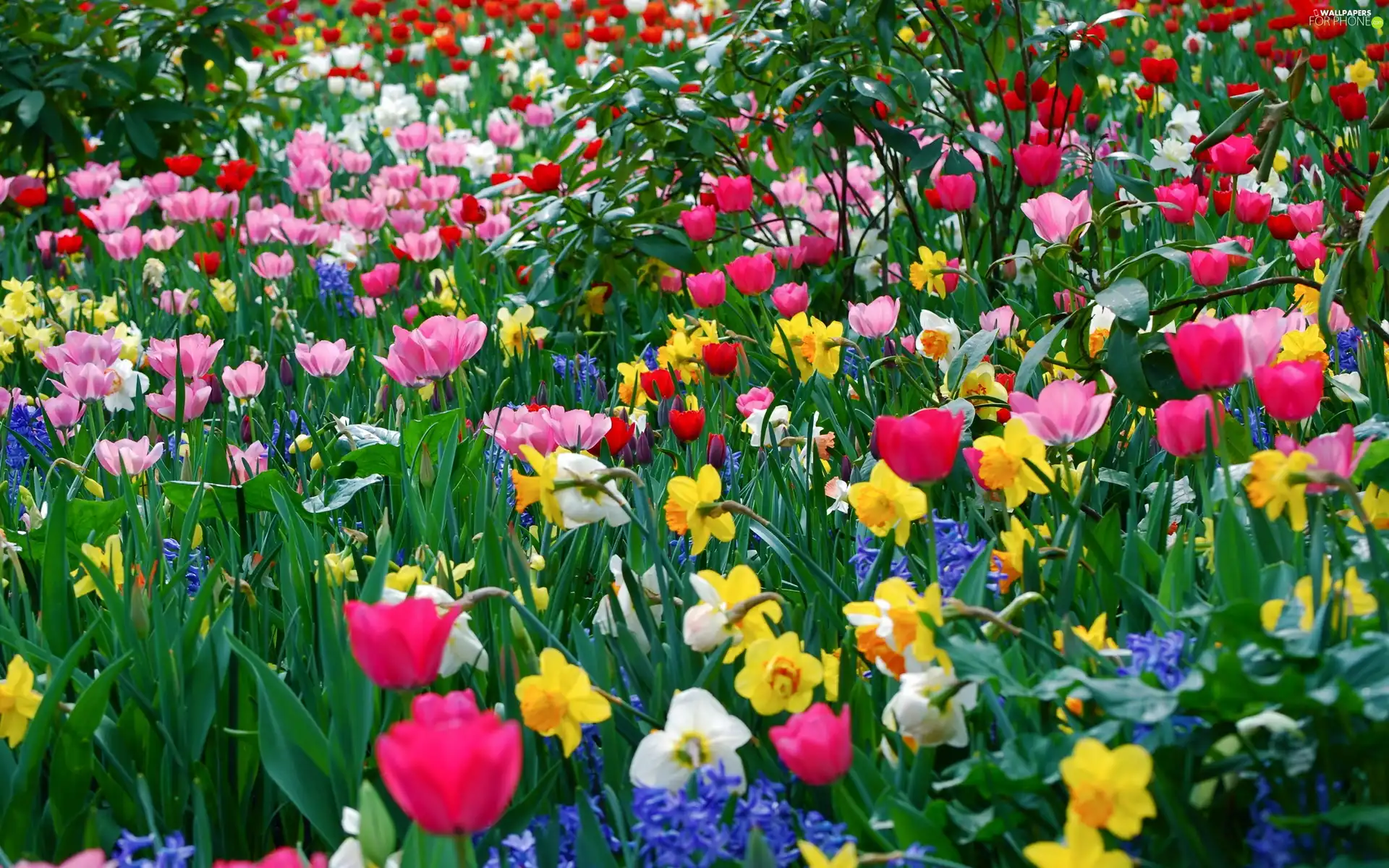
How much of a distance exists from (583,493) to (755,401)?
81 centimetres

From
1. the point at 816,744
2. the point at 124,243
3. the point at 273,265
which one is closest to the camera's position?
the point at 816,744

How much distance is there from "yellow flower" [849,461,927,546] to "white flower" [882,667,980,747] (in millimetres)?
209

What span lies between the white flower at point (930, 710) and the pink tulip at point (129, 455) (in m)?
1.10

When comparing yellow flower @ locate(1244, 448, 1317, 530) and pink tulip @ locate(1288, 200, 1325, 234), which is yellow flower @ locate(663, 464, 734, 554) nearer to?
yellow flower @ locate(1244, 448, 1317, 530)

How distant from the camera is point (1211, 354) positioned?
1.23m

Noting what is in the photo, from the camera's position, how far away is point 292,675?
1.35 meters

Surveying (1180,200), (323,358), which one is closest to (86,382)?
(323,358)

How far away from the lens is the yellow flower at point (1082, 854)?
2.77ft

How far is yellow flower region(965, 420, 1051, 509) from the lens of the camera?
1.25 meters

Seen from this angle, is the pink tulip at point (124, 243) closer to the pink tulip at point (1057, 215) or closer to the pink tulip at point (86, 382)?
the pink tulip at point (86, 382)

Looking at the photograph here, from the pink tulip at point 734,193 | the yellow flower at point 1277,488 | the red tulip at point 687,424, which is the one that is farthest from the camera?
the pink tulip at point 734,193

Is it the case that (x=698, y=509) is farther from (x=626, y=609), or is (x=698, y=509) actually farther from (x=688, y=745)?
(x=688, y=745)

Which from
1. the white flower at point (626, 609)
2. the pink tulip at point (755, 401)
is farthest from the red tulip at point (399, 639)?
the pink tulip at point (755, 401)

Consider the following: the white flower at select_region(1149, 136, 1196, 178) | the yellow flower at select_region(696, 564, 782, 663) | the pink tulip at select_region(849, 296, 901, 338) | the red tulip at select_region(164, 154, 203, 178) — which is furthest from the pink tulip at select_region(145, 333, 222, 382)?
the red tulip at select_region(164, 154, 203, 178)
